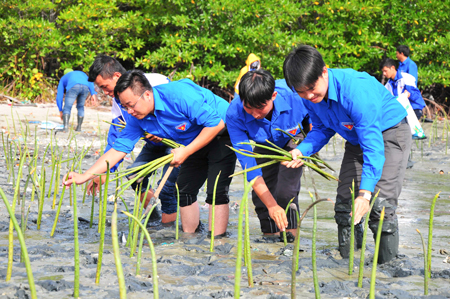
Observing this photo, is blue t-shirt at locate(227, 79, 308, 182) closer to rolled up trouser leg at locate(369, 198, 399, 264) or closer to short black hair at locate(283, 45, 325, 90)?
short black hair at locate(283, 45, 325, 90)

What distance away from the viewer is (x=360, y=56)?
14414 millimetres

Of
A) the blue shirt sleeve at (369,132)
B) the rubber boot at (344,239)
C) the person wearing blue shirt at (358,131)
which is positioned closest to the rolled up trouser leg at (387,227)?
the person wearing blue shirt at (358,131)

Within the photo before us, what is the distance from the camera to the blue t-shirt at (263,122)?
136 inches

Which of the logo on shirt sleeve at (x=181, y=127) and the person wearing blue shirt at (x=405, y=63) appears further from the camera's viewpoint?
the person wearing blue shirt at (x=405, y=63)

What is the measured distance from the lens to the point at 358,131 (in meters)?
2.73

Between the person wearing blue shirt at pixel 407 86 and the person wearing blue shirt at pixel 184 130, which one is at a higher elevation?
the person wearing blue shirt at pixel 407 86

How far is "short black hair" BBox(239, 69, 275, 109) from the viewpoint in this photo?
3.14 m

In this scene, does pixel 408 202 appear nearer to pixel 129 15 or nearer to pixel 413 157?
pixel 413 157

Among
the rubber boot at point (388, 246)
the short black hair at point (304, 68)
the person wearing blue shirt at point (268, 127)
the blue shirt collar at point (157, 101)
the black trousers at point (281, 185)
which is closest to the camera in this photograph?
the short black hair at point (304, 68)

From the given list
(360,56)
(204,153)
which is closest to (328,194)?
(204,153)

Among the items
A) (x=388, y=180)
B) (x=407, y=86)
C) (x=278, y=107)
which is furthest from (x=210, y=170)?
(x=407, y=86)

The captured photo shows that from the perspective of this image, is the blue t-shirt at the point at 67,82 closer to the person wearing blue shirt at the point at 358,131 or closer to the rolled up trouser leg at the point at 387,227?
the person wearing blue shirt at the point at 358,131

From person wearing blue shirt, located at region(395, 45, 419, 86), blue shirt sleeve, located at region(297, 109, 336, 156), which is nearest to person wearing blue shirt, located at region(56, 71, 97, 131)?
person wearing blue shirt, located at region(395, 45, 419, 86)

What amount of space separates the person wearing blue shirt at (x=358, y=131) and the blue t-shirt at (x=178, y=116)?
0.86 metres
